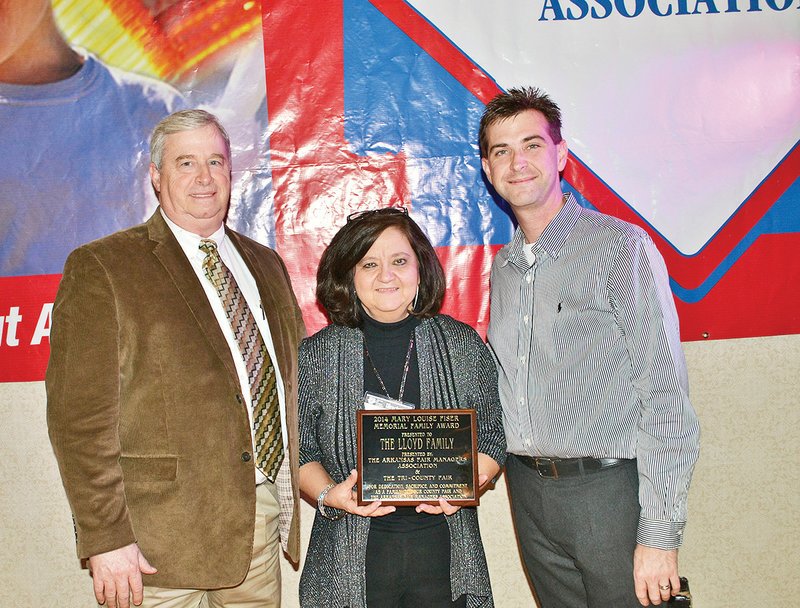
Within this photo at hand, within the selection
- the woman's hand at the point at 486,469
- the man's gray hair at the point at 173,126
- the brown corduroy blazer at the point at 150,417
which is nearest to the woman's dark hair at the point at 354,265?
the brown corduroy blazer at the point at 150,417

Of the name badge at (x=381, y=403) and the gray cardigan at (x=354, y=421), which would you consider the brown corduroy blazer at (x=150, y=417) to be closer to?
the gray cardigan at (x=354, y=421)

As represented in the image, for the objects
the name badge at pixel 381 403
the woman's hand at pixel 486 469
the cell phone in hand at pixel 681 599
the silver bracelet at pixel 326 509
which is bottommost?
the cell phone in hand at pixel 681 599

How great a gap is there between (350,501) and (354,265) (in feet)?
2.33

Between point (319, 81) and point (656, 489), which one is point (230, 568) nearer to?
point (656, 489)

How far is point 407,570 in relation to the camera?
2.02 meters

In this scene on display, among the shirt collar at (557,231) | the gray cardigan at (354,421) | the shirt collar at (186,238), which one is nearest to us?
the gray cardigan at (354,421)

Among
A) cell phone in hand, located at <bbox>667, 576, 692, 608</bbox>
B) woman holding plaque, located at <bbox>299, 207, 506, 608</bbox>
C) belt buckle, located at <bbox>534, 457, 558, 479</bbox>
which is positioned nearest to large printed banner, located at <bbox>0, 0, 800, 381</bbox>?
woman holding plaque, located at <bbox>299, 207, 506, 608</bbox>

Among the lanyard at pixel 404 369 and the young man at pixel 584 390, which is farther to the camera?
the lanyard at pixel 404 369

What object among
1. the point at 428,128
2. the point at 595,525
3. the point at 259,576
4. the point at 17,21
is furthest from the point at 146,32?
the point at 595,525

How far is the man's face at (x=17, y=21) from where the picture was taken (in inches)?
111

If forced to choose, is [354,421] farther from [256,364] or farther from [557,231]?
[557,231]

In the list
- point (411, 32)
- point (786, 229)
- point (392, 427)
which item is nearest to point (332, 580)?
point (392, 427)

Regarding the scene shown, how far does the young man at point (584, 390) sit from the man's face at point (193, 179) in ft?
2.87

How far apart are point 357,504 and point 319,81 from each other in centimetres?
174
